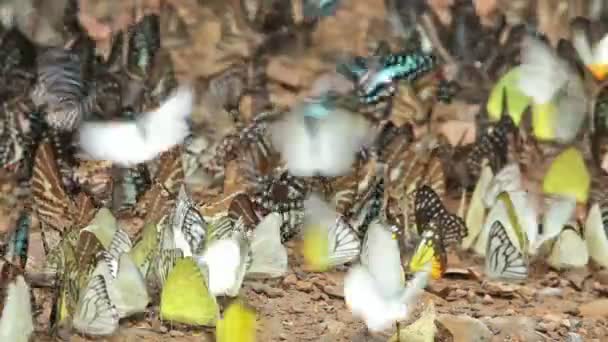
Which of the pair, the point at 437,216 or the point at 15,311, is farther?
the point at 437,216

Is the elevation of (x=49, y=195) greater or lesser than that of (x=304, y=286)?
greater

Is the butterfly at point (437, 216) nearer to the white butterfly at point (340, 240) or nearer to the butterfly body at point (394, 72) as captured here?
the white butterfly at point (340, 240)

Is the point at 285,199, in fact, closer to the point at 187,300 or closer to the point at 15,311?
the point at 187,300

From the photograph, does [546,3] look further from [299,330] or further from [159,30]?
[299,330]

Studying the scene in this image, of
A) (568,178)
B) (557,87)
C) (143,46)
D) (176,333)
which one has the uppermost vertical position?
(143,46)

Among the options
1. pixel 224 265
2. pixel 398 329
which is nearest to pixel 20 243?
pixel 224 265

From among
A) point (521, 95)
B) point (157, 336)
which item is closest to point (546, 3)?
point (521, 95)

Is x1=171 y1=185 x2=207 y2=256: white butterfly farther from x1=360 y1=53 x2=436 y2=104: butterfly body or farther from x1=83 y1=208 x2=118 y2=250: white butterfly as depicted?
x1=360 y1=53 x2=436 y2=104: butterfly body
